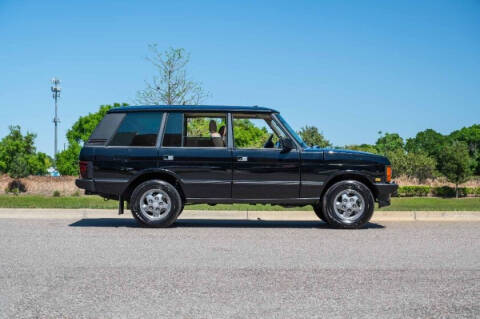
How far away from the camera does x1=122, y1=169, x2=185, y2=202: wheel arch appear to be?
9.30 metres

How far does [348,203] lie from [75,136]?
73.5 metres

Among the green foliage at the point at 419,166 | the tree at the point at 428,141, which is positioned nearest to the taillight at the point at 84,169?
the green foliage at the point at 419,166

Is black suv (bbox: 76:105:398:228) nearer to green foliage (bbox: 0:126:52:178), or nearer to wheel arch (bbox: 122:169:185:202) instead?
wheel arch (bbox: 122:169:185:202)

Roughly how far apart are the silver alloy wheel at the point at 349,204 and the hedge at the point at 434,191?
166ft

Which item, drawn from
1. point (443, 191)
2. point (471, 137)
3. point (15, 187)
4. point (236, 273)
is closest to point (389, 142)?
point (471, 137)

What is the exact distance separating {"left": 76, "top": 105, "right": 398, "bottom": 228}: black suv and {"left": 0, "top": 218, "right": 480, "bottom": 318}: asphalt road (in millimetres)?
517

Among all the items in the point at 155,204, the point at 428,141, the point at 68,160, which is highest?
the point at 428,141

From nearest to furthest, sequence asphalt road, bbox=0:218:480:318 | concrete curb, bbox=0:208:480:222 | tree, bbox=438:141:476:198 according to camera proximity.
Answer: asphalt road, bbox=0:218:480:318, concrete curb, bbox=0:208:480:222, tree, bbox=438:141:476:198

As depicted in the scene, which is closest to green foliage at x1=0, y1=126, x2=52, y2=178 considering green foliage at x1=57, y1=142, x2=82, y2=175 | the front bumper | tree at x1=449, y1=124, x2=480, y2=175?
green foliage at x1=57, y1=142, x2=82, y2=175

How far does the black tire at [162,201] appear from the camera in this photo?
9.20 meters

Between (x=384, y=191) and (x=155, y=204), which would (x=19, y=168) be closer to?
(x=155, y=204)

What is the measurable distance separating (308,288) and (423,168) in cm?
8280

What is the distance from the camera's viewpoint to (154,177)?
9.49 meters

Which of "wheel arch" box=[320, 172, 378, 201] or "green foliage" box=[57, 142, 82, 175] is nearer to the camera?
"wheel arch" box=[320, 172, 378, 201]
